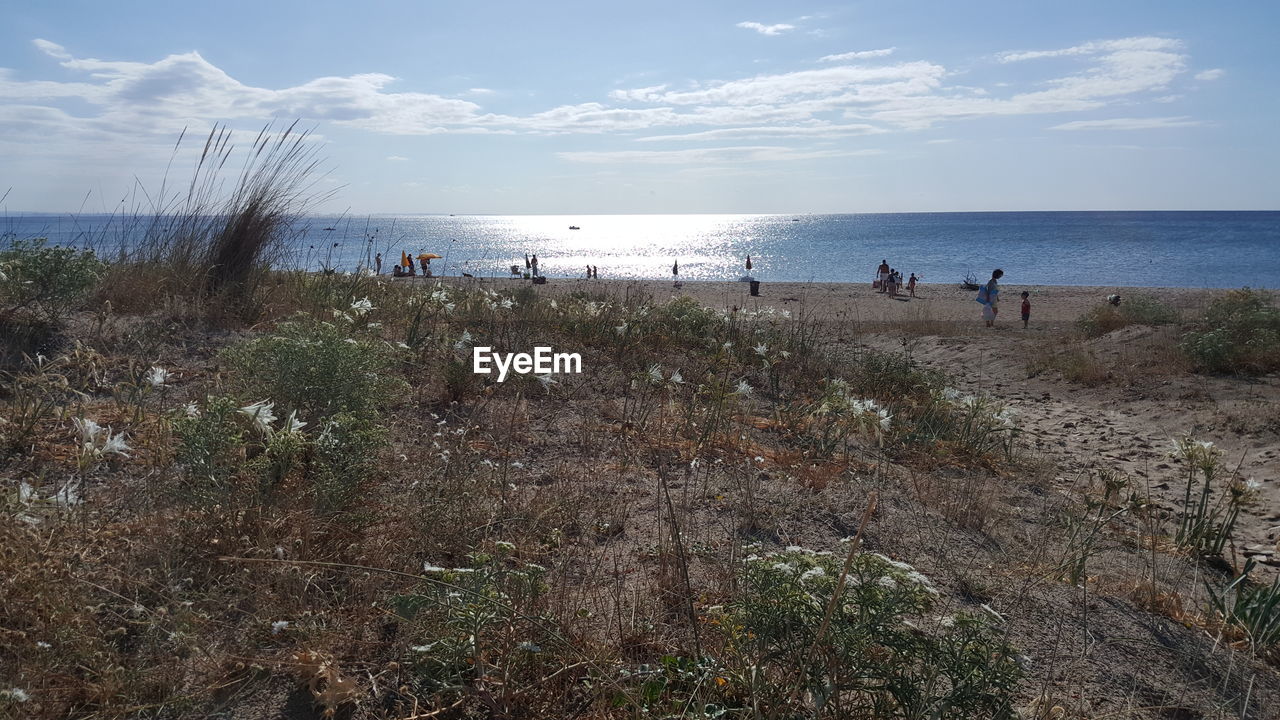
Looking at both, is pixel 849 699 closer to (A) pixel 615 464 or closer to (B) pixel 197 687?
(B) pixel 197 687

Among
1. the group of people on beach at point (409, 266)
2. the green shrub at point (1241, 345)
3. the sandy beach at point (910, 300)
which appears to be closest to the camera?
the green shrub at point (1241, 345)

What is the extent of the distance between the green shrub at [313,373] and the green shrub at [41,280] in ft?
7.03

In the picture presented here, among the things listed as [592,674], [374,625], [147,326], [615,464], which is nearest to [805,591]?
[592,674]

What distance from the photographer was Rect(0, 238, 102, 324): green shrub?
458 centimetres

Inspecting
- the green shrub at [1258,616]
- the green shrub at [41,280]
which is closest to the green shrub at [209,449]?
the green shrub at [41,280]

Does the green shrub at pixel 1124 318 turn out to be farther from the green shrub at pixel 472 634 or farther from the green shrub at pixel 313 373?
the green shrub at pixel 472 634

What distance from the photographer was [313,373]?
3205mm

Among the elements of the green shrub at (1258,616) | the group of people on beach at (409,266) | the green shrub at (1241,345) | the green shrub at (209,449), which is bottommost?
the green shrub at (1258,616)

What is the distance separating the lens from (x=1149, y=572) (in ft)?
11.6

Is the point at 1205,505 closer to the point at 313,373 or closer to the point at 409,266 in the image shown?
the point at 313,373

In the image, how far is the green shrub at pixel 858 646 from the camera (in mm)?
1645

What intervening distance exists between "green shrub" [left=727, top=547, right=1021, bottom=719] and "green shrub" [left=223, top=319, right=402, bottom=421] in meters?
2.00

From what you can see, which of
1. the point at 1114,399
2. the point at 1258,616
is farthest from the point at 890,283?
the point at 1258,616

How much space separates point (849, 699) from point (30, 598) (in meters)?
2.09
